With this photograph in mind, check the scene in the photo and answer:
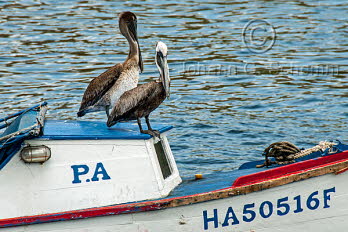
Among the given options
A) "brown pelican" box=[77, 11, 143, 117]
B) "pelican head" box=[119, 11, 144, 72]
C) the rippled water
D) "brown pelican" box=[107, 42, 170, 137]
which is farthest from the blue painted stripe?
the rippled water

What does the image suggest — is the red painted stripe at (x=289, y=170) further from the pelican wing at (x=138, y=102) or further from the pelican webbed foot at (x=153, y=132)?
the pelican wing at (x=138, y=102)

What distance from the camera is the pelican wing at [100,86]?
35.7ft

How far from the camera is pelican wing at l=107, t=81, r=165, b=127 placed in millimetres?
9570

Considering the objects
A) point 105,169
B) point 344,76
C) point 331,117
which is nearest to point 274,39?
point 344,76

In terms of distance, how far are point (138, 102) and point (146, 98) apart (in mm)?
111

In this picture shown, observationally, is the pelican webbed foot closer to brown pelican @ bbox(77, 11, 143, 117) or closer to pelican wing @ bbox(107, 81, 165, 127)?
pelican wing @ bbox(107, 81, 165, 127)

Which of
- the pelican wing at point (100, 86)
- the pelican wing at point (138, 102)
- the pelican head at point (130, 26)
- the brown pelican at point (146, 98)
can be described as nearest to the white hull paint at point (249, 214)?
A: the brown pelican at point (146, 98)

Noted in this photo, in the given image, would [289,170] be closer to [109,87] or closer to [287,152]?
[287,152]

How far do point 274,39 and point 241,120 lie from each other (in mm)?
7453

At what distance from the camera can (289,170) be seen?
9.18 meters

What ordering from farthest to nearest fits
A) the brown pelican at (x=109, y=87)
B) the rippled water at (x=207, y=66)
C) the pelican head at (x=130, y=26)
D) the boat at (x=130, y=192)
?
the rippled water at (x=207, y=66), the pelican head at (x=130, y=26), the brown pelican at (x=109, y=87), the boat at (x=130, y=192)

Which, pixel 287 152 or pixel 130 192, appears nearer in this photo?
pixel 130 192

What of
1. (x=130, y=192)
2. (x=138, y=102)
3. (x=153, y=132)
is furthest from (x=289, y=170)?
(x=138, y=102)

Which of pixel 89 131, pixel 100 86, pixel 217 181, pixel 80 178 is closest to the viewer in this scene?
pixel 80 178
